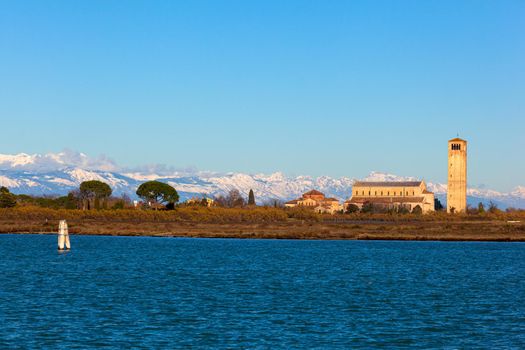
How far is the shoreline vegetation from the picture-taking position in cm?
12012

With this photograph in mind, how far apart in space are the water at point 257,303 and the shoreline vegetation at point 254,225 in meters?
42.6

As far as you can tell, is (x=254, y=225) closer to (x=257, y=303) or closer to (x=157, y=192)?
(x=157, y=192)

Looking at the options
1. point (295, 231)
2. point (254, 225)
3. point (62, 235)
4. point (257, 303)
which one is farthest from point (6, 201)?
point (257, 303)

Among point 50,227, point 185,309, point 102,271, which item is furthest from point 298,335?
point 50,227

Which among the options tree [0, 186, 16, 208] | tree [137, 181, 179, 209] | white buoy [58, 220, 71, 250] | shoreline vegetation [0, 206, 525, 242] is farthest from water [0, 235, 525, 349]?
tree [137, 181, 179, 209]

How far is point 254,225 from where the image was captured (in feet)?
461

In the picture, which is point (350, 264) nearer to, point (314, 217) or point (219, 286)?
point (219, 286)

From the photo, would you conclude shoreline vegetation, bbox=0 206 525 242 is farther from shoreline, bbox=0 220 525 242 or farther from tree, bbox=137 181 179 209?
tree, bbox=137 181 179 209

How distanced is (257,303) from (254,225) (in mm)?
98242

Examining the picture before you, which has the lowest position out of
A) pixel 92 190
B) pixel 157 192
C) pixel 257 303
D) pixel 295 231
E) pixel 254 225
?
pixel 257 303

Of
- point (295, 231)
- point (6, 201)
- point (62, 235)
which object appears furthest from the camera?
point (6, 201)

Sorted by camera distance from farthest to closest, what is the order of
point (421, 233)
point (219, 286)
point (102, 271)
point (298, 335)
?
point (421, 233) < point (102, 271) < point (219, 286) < point (298, 335)

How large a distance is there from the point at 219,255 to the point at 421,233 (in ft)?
158

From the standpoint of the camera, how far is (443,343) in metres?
31.7
